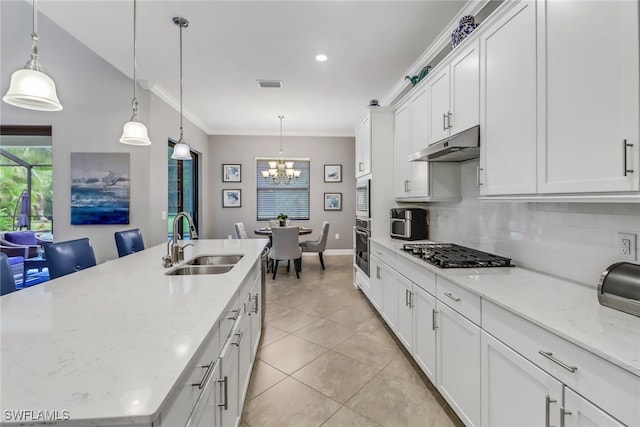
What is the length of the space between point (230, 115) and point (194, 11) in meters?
3.15

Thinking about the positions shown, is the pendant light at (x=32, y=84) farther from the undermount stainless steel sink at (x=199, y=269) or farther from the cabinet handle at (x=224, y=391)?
the cabinet handle at (x=224, y=391)

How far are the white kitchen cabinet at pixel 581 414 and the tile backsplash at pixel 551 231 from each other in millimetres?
779

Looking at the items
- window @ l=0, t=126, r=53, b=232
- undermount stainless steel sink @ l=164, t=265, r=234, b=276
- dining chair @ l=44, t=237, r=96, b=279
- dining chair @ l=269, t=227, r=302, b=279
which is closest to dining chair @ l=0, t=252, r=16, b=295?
dining chair @ l=44, t=237, r=96, b=279

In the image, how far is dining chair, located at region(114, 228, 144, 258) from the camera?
277 centimetres

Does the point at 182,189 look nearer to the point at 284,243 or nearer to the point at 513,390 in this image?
the point at 284,243

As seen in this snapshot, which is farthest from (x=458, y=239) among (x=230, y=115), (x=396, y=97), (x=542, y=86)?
(x=230, y=115)

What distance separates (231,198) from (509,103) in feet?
19.9

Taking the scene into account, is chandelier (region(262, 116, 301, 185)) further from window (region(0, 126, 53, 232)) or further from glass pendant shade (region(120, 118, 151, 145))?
glass pendant shade (region(120, 118, 151, 145))

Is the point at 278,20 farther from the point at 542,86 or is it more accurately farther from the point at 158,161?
the point at 158,161

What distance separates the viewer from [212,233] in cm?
687

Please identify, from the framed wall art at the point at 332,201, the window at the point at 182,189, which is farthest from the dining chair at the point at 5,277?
the framed wall art at the point at 332,201

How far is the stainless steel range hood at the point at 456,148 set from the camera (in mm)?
1968

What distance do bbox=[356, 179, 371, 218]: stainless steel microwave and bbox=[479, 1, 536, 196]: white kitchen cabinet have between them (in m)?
1.85

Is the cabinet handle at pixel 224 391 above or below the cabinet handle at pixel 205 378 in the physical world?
below
